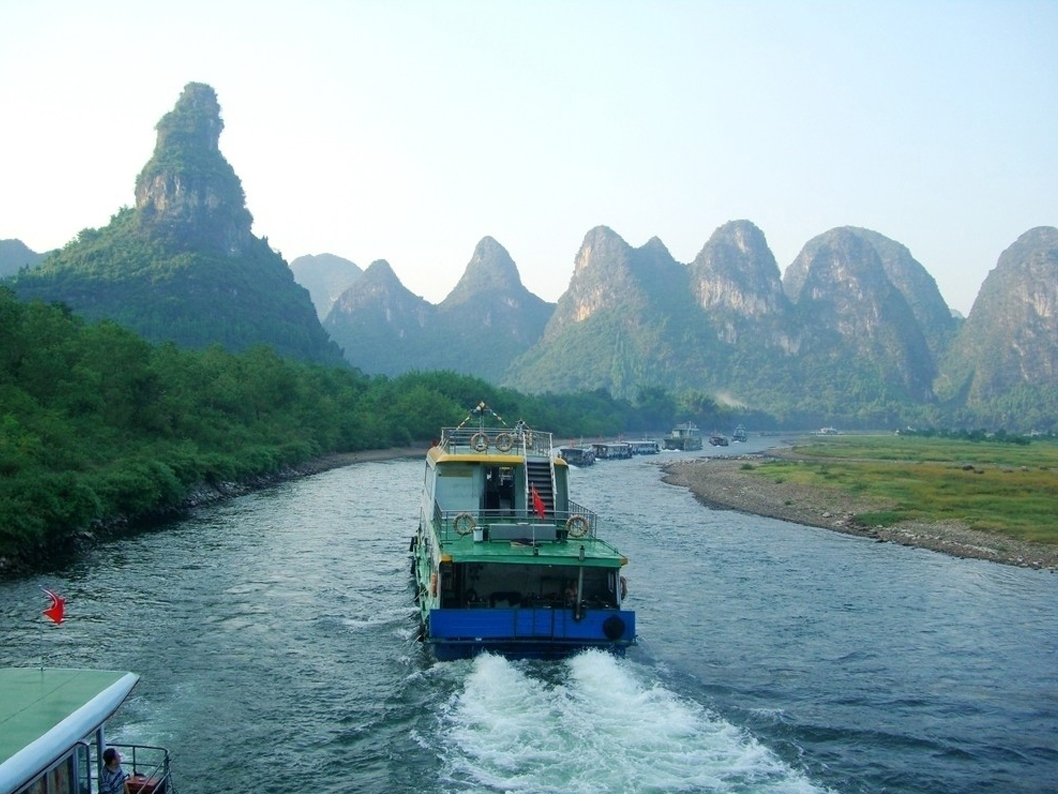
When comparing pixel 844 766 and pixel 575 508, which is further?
pixel 575 508

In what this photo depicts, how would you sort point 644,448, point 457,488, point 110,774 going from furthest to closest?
point 644,448
point 457,488
point 110,774

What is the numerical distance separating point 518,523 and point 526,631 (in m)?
3.70

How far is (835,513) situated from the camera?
159ft

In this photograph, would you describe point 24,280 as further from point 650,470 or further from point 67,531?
point 67,531

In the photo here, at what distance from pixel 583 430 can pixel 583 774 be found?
127 m

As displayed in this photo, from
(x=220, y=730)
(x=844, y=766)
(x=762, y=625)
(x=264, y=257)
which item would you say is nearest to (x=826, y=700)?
(x=844, y=766)

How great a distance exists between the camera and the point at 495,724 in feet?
50.5

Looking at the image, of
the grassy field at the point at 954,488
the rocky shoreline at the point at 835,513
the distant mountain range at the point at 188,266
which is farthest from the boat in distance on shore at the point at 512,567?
the distant mountain range at the point at 188,266

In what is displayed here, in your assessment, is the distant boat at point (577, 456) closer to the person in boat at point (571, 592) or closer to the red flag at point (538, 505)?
the red flag at point (538, 505)

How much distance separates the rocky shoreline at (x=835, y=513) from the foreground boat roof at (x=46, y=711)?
33462mm

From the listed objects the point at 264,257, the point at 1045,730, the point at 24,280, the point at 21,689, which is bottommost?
the point at 1045,730

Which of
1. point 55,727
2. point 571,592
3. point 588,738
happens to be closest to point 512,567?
point 571,592

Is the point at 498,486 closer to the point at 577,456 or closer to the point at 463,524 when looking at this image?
the point at 463,524

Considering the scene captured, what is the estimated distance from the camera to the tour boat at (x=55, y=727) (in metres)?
8.85
